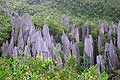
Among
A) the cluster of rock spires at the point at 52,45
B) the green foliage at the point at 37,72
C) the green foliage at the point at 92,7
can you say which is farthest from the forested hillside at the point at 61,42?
the green foliage at the point at 92,7

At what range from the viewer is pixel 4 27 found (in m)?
47.2

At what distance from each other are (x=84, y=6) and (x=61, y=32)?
107ft

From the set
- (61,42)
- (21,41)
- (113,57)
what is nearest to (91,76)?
(21,41)

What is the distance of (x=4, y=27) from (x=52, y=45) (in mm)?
8109

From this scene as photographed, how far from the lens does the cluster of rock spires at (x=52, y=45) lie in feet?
135

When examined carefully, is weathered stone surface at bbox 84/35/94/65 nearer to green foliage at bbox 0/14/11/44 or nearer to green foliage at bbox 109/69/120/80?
green foliage at bbox 109/69/120/80

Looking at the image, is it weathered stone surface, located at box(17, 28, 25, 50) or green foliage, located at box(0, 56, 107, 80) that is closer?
green foliage, located at box(0, 56, 107, 80)

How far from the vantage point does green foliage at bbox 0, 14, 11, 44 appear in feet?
147

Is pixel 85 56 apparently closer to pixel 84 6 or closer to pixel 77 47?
pixel 77 47

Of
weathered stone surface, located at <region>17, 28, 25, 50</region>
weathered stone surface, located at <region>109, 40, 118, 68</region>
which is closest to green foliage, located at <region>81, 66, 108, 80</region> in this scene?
weathered stone surface, located at <region>17, 28, 25, 50</region>

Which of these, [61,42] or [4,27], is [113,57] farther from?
[4,27]

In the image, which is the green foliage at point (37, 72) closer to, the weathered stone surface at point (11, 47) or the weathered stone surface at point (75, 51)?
the weathered stone surface at point (11, 47)

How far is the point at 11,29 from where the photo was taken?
47625 mm

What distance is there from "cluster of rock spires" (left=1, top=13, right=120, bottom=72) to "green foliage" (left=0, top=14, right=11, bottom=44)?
87cm
